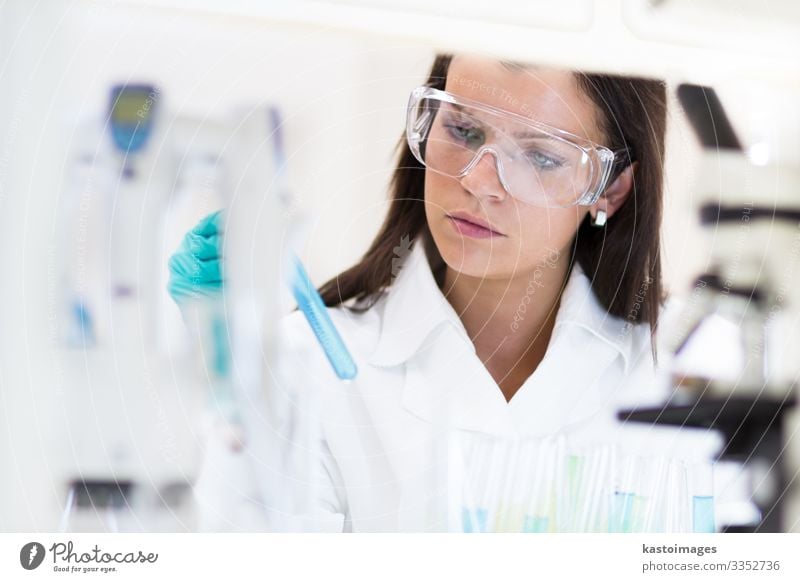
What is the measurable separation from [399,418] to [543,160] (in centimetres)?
28

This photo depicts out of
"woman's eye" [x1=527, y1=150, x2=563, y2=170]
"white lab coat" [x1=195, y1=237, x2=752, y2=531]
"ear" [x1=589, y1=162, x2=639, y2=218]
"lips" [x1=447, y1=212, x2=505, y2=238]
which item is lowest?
"white lab coat" [x1=195, y1=237, x2=752, y2=531]

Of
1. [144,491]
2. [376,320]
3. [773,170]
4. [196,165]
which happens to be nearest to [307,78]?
[196,165]

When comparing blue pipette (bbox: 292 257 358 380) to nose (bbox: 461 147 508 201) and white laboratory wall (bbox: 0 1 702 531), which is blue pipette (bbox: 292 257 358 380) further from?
nose (bbox: 461 147 508 201)

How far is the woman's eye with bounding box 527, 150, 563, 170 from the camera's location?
2.60ft

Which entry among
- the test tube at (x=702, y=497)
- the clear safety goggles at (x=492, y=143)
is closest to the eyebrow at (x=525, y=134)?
the clear safety goggles at (x=492, y=143)

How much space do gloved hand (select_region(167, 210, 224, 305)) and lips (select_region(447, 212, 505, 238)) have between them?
0.72 feet

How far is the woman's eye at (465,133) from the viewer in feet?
2.56

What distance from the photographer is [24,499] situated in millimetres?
732

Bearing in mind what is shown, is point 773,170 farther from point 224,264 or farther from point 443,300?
point 224,264

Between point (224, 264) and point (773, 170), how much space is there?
59cm

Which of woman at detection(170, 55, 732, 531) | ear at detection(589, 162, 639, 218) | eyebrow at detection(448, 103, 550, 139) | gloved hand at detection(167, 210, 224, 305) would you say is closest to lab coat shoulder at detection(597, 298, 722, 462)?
woman at detection(170, 55, 732, 531)

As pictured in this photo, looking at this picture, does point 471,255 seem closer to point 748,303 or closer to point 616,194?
point 616,194

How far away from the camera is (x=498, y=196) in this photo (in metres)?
0.79

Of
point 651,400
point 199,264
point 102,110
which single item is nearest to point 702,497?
point 651,400
